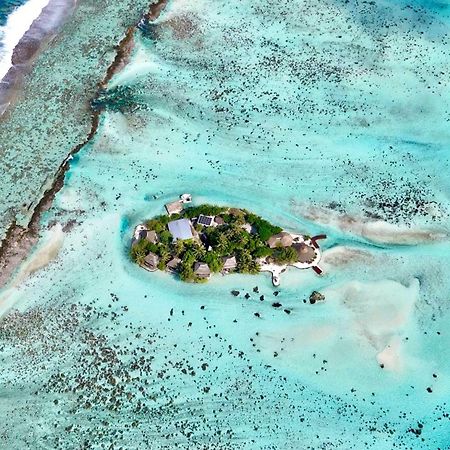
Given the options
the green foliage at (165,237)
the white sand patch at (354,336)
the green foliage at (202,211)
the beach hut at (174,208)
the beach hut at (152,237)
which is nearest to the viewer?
the white sand patch at (354,336)

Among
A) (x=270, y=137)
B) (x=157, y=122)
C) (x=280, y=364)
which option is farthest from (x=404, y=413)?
(x=157, y=122)

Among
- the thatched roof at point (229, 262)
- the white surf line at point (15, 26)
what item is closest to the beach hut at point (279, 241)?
the thatched roof at point (229, 262)

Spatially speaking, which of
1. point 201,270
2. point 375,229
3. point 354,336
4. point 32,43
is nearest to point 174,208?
point 201,270

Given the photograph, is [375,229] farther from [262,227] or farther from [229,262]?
[229,262]

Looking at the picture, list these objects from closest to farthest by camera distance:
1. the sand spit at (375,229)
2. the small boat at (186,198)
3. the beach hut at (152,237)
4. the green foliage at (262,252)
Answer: the green foliage at (262,252), the beach hut at (152,237), the sand spit at (375,229), the small boat at (186,198)

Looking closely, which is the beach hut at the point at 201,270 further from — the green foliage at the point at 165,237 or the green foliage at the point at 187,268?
the green foliage at the point at 165,237
